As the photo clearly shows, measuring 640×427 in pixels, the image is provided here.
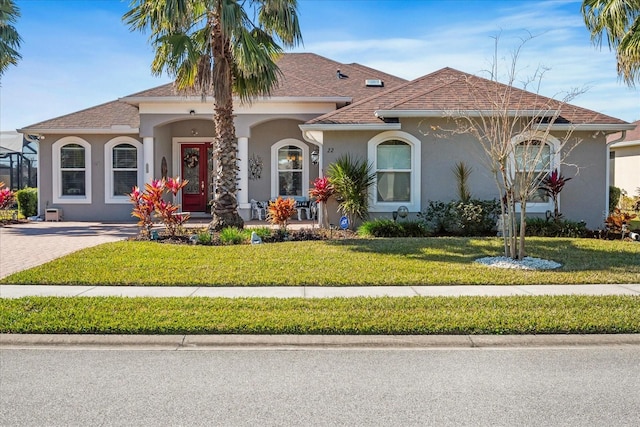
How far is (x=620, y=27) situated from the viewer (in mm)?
15617

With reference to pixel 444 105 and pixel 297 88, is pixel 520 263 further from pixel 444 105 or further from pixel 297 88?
pixel 297 88

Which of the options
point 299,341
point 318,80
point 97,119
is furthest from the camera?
point 318,80

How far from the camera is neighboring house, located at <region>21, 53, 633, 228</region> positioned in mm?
17234

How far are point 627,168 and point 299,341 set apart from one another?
29072mm

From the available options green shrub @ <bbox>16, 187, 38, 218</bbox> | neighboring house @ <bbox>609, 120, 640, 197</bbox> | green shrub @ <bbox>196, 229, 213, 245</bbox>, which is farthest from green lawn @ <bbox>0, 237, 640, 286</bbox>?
neighboring house @ <bbox>609, 120, 640, 197</bbox>

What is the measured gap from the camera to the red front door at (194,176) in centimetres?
2411

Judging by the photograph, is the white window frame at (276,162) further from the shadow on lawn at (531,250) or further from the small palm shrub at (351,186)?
the shadow on lawn at (531,250)

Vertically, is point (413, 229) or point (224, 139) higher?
point (224, 139)

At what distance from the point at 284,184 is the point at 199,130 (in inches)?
167

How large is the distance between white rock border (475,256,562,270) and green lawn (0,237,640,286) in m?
0.29

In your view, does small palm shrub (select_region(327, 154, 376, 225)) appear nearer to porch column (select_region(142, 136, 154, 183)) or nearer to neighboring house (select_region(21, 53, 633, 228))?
neighboring house (select_region(21, 53, 633, 228))

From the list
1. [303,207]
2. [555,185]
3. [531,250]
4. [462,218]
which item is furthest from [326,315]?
[303,207]

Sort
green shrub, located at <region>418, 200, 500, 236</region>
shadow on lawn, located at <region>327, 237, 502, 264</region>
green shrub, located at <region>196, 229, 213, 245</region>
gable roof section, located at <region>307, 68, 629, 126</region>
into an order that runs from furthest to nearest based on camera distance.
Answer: gable roof section, located at <region>307, 68, 629, 126</region>, green shrub, located at <region>418, 200, 500, 236</region>, green shrub, located at <region>196, 229, 213, 245</region>, shadow on lawn, located at <region>327, 237, 502, 264</region>

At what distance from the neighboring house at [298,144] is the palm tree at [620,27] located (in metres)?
1.67
